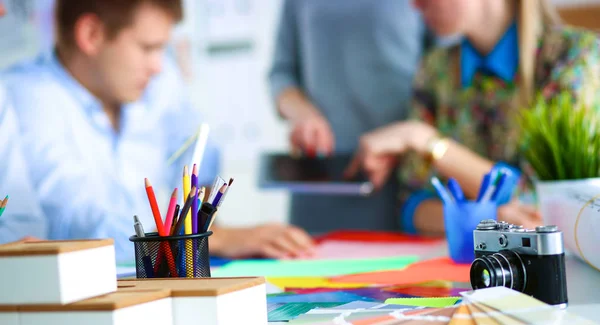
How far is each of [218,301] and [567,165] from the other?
634mm

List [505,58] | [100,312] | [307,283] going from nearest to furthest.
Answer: [100,312]
[307,283]
[505,58]

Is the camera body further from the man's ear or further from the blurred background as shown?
the blurred background

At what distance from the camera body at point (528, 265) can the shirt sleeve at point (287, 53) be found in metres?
1.26

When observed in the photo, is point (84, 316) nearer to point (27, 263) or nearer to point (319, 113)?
point (27, 263)

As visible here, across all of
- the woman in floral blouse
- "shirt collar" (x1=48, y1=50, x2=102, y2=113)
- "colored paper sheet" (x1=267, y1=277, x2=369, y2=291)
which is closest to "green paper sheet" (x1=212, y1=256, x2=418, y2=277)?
"colored paper sheet" (x1=267, y1=277, x2=369, y2=291)

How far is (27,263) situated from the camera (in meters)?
0.50

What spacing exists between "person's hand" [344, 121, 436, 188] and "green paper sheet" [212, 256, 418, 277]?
0.45 m

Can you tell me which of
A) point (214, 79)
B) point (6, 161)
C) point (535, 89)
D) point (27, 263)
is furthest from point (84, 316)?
point (214, 79)

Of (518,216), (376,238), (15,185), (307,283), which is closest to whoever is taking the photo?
(307,283)

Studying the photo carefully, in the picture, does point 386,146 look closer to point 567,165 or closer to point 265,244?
point 265,244

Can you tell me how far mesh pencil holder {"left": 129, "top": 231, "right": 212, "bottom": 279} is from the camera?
2.17 ft

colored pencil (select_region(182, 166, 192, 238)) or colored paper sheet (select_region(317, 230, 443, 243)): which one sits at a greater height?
colored pencil (select_region(182, 166, 192, 238))

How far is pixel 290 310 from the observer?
2.18 ft

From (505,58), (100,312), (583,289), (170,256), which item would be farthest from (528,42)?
(100,312)
